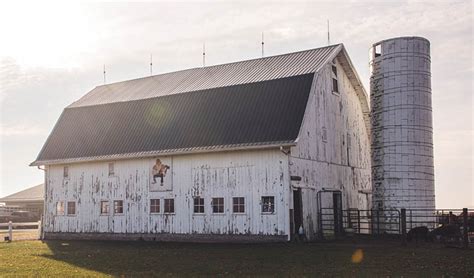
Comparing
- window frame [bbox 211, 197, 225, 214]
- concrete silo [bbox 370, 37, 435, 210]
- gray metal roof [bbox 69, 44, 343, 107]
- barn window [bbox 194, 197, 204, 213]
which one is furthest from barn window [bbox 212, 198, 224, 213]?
concrete silo [bbox 370, 37, 435, 210]

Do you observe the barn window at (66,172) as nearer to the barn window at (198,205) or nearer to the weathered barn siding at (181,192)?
the weathered barn siding at (181,192)

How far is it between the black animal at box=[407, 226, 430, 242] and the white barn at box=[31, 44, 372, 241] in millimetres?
4342

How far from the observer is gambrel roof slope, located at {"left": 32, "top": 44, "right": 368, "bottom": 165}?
28156mm

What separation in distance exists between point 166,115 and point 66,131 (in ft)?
25.7

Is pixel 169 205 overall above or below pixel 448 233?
above

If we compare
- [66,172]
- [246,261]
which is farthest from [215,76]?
[246,261]

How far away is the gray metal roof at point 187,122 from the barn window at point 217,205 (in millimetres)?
2510

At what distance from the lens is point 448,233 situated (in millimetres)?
25641

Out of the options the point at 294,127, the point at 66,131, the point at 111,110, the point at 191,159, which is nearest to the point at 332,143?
the point at 294,127

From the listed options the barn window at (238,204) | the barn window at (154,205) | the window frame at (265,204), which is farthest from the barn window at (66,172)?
the window frame at (265,204)

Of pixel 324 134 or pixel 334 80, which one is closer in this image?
pixel 324 134

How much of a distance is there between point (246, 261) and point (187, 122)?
12.8 m

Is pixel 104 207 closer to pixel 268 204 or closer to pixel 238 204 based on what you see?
pixel 238 204

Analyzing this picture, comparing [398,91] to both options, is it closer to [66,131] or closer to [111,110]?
[111,110]
